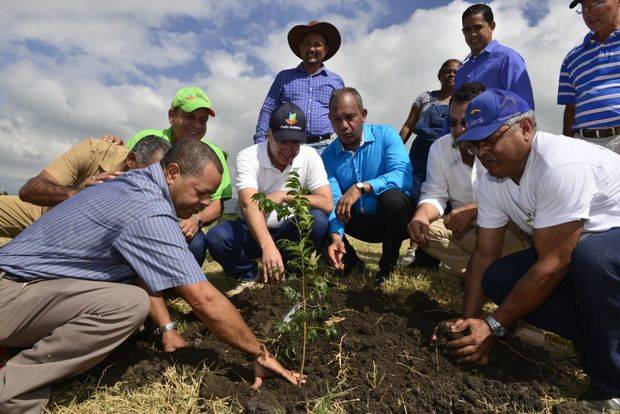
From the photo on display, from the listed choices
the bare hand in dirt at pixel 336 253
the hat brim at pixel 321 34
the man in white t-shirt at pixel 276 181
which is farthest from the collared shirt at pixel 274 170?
the hat brim at pixel 321 34

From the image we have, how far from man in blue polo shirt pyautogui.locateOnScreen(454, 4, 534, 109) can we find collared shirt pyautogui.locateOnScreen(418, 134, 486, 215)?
3.19 feet

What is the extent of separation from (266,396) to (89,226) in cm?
151

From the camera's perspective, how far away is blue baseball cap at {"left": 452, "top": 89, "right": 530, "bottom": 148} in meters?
2.95

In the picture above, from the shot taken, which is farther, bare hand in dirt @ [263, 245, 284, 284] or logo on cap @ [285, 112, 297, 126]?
logo on cap @ [285, 112, 297, 126]

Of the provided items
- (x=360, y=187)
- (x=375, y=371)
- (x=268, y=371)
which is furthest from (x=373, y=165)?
(x=268, y=371)

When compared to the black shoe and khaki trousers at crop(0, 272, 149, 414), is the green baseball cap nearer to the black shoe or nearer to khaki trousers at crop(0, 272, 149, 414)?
khaki trousers at crop(0, 272, 149, 414)

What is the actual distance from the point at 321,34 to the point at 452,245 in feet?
11.3

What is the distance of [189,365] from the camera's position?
10.4ft

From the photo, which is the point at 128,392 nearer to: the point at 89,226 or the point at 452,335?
the point at 89,226

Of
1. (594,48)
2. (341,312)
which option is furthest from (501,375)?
(594,48)

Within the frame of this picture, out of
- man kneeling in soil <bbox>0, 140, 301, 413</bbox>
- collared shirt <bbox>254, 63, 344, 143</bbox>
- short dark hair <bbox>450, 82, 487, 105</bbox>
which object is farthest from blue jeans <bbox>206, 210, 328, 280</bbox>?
man kneeling in soil <bbox>0, 140, 301, 413</bbox>

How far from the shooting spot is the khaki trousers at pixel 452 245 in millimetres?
4848

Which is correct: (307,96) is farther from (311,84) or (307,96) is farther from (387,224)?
(387,224)

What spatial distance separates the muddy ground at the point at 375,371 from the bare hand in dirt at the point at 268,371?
55 millimetres
